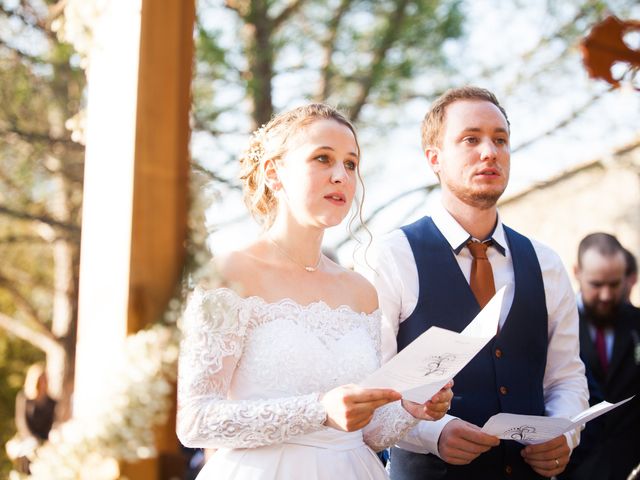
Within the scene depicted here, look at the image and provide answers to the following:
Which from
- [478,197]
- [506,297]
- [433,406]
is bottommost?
[433,406]

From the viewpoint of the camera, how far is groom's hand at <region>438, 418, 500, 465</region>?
2943mm

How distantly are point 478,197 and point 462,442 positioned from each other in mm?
945

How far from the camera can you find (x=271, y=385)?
267 centimetres

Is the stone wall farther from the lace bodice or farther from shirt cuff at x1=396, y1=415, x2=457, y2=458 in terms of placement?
the lace bodice

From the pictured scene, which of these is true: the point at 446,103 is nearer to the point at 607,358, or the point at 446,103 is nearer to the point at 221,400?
the point at 221,400

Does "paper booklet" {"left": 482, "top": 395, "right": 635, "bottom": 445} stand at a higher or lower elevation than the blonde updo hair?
lower

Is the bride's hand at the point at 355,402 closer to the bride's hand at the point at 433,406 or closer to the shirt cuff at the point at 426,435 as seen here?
the bride's hand at the point at 433,406

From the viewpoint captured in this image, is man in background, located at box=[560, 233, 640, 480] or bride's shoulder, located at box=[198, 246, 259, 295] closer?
bride's shoulder, located at box=[198, 246, 259, 295]

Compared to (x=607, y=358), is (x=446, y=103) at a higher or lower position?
higher

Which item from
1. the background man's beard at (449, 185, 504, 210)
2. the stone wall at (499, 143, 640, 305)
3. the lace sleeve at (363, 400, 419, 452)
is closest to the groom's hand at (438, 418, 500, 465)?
the lace sleeve at (363, 400, 419, 452)

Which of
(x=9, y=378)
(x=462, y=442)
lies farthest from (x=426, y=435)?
(x=9, y=378)

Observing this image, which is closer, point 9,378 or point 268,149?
point 268,149

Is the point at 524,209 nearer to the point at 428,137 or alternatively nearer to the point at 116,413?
the point at 428,137

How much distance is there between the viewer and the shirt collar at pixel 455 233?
3445mm
